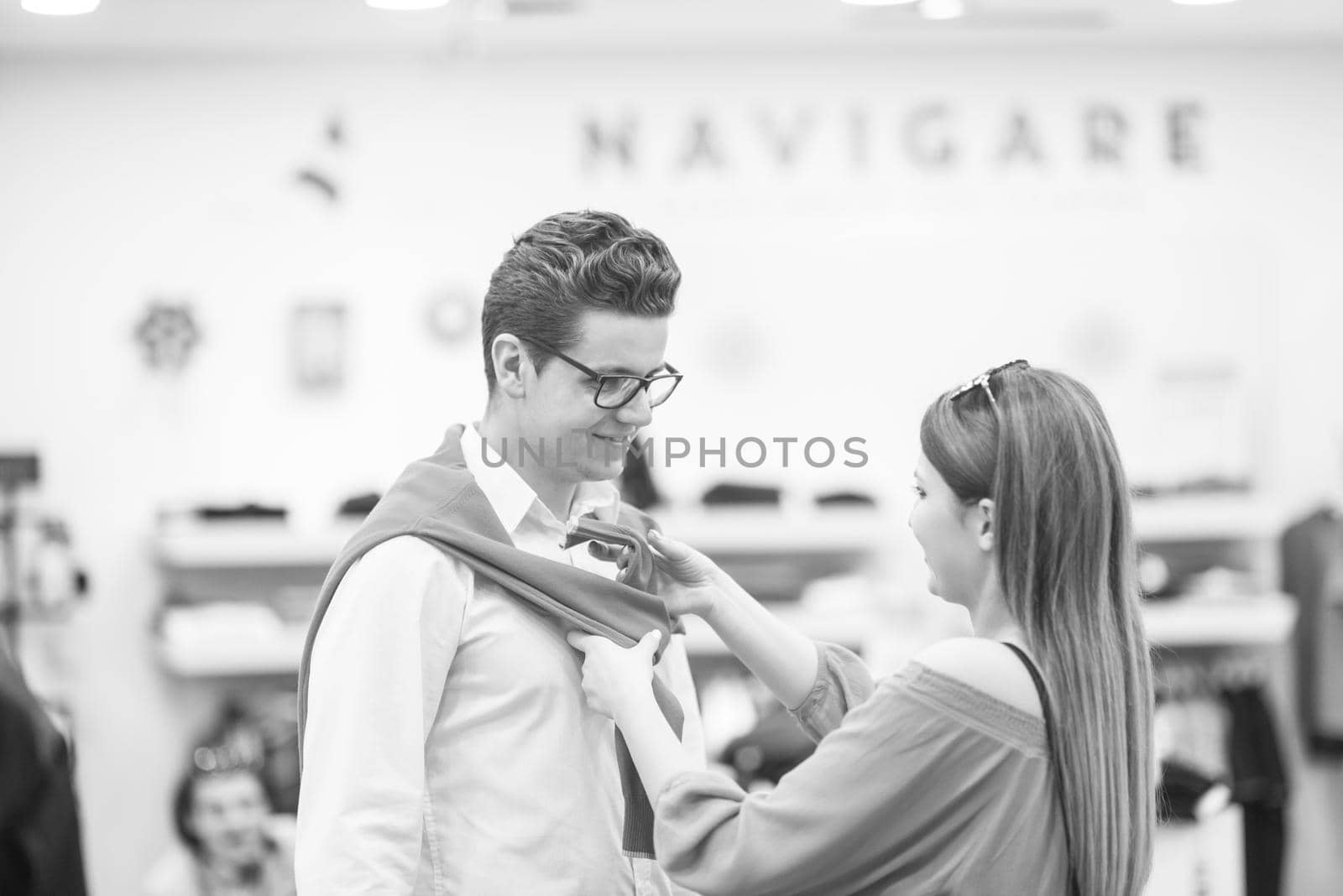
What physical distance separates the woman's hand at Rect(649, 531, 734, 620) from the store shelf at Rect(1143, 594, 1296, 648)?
353 cm

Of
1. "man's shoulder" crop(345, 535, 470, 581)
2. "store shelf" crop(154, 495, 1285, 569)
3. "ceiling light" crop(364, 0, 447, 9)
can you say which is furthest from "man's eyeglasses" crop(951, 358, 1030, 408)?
"store shelf" crop(154, 495, 1285, 569)

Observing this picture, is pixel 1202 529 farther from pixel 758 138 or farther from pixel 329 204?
pixel 329 204

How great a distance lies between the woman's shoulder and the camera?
157 centimetres

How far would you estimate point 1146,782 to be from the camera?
1652 millimetres

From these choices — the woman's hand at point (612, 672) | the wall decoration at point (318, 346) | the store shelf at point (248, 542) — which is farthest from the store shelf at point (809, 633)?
the woman's hand at point (612, 672)

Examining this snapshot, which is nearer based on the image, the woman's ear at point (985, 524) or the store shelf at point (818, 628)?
the woman's ear at point (985, 524)

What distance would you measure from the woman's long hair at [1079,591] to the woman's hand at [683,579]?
19.9 inches

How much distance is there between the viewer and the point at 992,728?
5.10 feet

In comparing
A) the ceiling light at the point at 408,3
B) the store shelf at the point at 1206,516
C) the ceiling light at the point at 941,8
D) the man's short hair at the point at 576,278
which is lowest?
the store shelf at the point at 1206,516

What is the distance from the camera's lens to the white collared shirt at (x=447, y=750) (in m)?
1.69

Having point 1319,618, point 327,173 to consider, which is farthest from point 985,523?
point 1319,618

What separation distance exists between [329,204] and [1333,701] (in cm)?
423

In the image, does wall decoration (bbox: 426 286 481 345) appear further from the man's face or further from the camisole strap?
the camisole strap

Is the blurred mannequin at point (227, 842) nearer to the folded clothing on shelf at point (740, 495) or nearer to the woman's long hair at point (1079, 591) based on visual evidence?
the folded clothing on shelf at point (740, 495)
